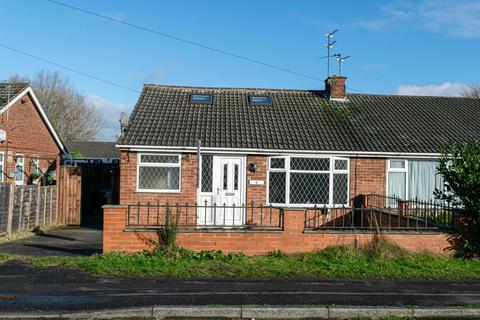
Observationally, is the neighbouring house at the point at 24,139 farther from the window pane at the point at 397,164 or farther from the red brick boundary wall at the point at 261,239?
the window pane at the point at 397,164

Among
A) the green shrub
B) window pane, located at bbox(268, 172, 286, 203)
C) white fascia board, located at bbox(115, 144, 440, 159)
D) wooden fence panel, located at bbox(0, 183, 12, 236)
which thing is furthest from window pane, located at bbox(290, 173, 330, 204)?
wooden fence panel, located at bbox(0, 183, 12, 236)

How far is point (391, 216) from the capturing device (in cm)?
1304

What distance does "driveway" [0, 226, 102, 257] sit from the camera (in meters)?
12.0

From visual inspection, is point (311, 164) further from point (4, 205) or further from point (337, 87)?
point (4, 205)

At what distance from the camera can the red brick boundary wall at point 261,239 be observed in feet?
34.7

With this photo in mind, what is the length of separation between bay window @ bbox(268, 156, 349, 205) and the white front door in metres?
0.92

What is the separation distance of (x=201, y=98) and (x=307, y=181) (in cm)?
563

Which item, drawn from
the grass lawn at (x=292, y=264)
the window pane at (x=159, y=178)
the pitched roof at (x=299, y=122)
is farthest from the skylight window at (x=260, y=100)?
the grass lawn at (x=292, y=264)

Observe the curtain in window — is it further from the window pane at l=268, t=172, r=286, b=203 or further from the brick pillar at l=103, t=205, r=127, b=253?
the brick pillar at l=103, t=205, r=127, b=253

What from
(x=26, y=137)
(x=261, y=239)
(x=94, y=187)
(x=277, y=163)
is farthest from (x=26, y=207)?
(x=261, y=239)

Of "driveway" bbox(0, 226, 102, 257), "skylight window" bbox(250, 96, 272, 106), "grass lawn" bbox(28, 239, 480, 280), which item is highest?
"skylight window" bbox(250, 96, 272, 106)

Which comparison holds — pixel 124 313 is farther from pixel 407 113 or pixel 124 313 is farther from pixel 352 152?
pixel 407 113

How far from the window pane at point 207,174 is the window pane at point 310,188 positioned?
2.57 meters

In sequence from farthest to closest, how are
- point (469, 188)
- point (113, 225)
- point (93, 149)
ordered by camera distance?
point (93, 149) → point (469, 188) → point (113, 225)
